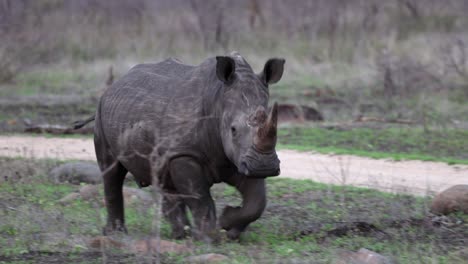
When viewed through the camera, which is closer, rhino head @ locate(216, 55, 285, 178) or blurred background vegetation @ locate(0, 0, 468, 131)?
rhino head @ locate(216, 55, 285, 178)

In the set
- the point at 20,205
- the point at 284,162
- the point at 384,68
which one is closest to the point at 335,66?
the point at 384,68

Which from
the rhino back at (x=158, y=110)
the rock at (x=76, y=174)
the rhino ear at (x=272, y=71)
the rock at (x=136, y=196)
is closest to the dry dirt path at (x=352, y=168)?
the rock at (x=76, y=174)

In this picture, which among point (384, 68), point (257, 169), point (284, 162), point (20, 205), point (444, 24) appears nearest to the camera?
point (257, 169)

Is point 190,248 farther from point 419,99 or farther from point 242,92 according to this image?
point 419,99

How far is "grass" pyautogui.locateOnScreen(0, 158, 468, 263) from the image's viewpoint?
6.62 metres

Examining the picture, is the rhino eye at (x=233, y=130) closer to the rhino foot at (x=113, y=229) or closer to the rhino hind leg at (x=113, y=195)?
the rhino foot at (x=113, y=229)

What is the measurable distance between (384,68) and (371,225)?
39.8ft

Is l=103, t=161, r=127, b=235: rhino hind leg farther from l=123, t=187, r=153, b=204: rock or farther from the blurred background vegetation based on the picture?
the blurred background vegetation

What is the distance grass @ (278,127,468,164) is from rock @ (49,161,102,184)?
3588 mm

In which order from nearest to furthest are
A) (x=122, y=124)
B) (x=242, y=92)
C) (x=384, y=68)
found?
(x=242, y=92) → (x=122, y=124) → (x=384, y=68)

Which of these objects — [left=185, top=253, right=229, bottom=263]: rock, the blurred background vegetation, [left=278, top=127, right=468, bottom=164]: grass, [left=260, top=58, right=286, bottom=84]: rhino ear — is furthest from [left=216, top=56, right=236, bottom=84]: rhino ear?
the blurred background vegetation

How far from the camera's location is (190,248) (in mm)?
6645

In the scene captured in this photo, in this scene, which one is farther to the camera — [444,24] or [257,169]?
[444,24]

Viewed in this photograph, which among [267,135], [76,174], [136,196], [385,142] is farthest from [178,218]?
[385,142]
